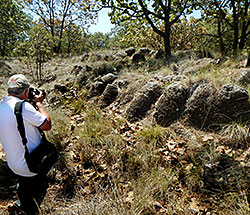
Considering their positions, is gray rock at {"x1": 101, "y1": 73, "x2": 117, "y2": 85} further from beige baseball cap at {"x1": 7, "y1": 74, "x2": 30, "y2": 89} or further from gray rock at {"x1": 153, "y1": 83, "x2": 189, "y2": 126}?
beige baseball cap at {"x1": 7, "y1": 74, "x2": 30, "y2": 89}

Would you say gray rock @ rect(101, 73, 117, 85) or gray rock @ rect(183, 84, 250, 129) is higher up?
gray rock @ rect(101, 73, 117, 85)

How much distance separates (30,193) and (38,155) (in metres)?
0.71

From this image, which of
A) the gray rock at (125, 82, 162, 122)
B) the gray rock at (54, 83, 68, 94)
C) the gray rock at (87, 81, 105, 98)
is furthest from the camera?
the gray rock at (54, 83, 68, 94)

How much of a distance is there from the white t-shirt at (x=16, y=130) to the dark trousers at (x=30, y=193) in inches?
9.0

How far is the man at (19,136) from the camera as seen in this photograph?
1.95 metres

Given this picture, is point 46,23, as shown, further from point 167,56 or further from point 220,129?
point 220,129

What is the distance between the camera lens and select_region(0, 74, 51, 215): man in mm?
1952

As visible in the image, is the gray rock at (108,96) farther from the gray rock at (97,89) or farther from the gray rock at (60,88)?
the gray rock at (60,88)

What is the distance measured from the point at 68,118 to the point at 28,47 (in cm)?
441

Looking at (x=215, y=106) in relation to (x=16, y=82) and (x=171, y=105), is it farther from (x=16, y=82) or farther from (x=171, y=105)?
(x=16, y=82)

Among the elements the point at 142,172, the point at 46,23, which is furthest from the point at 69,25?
the point at 142,172

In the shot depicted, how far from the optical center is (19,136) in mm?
2002

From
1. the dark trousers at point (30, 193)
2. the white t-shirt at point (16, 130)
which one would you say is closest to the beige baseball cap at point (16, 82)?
the white t-shirt at point (16, 130)

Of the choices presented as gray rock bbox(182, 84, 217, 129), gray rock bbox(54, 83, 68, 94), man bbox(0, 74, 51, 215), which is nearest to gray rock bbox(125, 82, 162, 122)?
gray rock bbox(182, 84, 217, 129)
